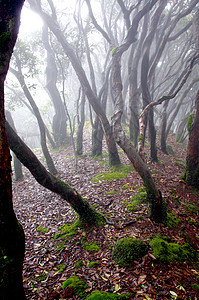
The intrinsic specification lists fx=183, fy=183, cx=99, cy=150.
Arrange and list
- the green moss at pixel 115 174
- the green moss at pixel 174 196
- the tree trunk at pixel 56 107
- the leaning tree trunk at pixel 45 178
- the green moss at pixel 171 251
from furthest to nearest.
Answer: the tree trunk at pixel 56 107 < the green moss at pixel 115 174 < the green moss at pixel 174 196 < the leaning tree trunk at pixel 45 178 < the green moss at pixel 171 251

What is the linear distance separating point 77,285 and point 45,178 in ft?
→ 7.25

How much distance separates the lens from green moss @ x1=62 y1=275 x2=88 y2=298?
10.1 ft

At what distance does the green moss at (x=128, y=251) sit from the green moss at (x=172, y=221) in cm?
129

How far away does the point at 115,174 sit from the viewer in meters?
8.11

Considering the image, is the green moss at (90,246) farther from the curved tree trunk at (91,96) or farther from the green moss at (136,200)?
the curved tree trunk at (91,96)

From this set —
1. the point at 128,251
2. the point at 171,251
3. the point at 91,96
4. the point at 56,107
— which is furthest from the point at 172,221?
the point at 56,107

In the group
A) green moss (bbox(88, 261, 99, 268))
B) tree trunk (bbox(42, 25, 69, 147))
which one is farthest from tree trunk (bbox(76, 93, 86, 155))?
green moss (bbox(88, 261, 99, 268))

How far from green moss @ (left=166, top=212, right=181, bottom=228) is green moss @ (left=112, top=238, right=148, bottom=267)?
1291mm

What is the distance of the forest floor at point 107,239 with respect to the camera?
124 inches

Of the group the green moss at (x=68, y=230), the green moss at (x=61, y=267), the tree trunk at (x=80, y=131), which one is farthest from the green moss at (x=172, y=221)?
the tree trunk at (x=80, y=131)

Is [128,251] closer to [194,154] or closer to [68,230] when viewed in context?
[68,230]

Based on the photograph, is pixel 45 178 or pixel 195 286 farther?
pixel 45 178

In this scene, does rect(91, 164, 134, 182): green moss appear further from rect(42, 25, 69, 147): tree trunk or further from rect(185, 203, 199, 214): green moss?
rect(42, 25, 69, 147): tree trunk

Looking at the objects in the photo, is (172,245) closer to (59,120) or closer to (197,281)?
(197,281)
